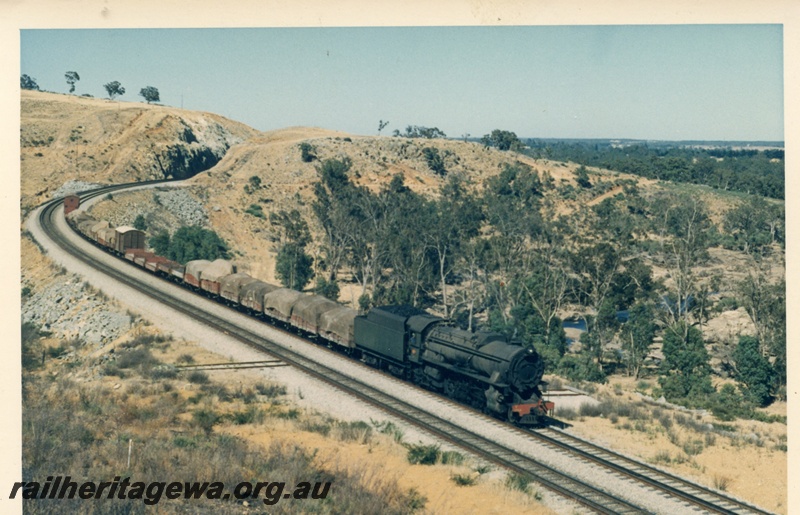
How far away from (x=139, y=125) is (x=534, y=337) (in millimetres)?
82744

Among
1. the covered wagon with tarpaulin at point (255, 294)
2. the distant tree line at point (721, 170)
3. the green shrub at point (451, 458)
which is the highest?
the distant tree line at point (721, 170)

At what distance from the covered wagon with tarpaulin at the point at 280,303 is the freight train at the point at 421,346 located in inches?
2.4

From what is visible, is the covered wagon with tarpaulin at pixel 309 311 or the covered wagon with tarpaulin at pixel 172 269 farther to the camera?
the covered wagon with tarpaulin at pixel 172 269

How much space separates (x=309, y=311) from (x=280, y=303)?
348 cm

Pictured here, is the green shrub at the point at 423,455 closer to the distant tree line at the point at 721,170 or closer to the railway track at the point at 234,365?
the railway track at the point at 234,365

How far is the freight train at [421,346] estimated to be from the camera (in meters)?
27.8

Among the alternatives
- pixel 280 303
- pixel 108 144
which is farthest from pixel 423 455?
pixel 108 144

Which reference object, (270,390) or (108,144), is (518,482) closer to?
(270,390)

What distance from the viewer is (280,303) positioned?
4341cm

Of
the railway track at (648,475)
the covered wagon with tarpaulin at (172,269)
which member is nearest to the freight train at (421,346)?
the railway track at (648,475)

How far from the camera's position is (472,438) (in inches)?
1034

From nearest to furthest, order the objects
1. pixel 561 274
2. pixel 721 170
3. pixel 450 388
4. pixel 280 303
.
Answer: pixel 450 388, pixel 280 303, pixel 561 274, pixel 721 170

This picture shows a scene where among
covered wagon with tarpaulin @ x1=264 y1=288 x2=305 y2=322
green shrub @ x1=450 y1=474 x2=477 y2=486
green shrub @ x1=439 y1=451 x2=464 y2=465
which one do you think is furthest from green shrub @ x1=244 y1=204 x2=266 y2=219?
green shrub @ x1=450 y1=474 x2=477 y2=486

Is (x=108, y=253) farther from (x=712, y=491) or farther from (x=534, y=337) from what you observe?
(x=712, y=491)
